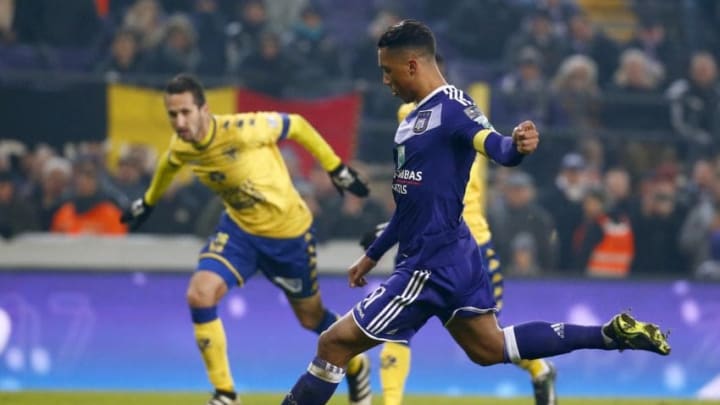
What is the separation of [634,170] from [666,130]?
2.02ft

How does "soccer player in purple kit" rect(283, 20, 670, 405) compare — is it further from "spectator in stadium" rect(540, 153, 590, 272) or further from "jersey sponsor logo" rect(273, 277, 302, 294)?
"spectator in stadium" rect(540, 153, 590, 272)

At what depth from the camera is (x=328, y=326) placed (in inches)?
370

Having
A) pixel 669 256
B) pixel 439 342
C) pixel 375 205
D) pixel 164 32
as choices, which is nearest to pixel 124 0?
pixel 164 32

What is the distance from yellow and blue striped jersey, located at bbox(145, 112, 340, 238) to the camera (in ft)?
30.6

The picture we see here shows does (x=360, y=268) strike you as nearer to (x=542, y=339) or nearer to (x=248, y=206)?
(x=542, y=339)

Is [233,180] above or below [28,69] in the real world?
below

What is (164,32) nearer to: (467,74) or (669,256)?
(467,74)

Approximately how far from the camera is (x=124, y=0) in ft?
50.6

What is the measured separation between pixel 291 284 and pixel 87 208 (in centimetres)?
389

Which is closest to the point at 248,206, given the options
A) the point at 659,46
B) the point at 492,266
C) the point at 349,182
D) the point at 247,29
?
the point at 349,182

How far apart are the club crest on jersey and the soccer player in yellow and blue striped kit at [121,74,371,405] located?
96.6 inches

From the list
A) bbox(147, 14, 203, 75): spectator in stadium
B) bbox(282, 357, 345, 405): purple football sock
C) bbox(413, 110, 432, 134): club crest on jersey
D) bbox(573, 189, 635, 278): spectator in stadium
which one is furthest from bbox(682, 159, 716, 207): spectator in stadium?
bbox(282, 357, 345, 405): purple football sock

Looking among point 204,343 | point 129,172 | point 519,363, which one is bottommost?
point 204,343

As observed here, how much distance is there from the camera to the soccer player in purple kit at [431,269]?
660cm
